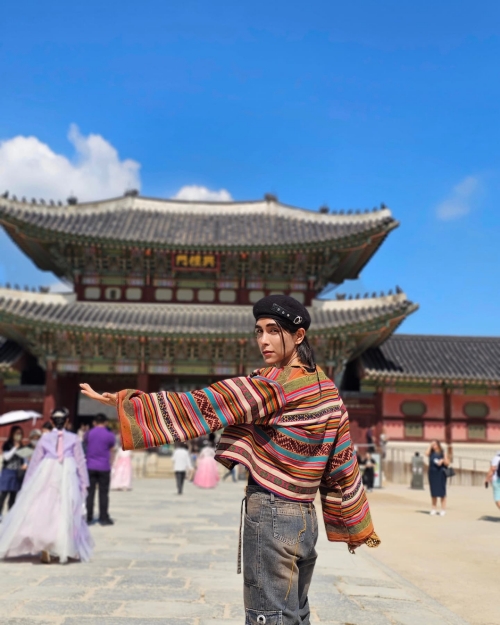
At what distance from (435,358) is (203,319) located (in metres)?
9.82

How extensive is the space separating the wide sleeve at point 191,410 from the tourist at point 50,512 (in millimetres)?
4822

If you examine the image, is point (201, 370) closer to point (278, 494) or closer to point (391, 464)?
point (391, 464)

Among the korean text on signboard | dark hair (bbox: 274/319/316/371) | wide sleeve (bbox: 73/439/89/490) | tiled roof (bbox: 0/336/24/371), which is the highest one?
the korean text on signboard

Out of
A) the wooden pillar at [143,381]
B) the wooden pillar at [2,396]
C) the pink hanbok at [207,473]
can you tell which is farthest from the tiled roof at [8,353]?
the pink hanbok at [207,473]

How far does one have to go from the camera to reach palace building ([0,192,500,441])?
75.9ft

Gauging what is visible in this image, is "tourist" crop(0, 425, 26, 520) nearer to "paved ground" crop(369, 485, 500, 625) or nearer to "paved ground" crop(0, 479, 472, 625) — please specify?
"paved ground" crop(0, 479, 472, 625)

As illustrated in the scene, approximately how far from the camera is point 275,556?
2459 mm

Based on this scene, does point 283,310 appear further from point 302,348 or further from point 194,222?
point 194,222

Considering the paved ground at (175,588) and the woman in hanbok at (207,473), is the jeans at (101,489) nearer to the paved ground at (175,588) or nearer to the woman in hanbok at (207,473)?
the paved ground at (175,588)

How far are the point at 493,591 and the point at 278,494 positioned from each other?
4.39 meters

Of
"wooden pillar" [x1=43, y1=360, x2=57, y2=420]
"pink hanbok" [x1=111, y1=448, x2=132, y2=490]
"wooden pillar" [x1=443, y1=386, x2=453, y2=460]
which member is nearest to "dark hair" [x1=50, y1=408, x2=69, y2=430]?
"pink hanbok" [x1=111, y1=448, x2=132, y2=490]

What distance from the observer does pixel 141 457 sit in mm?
21562

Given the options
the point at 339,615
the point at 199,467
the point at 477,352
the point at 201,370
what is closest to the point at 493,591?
the point at 339,615

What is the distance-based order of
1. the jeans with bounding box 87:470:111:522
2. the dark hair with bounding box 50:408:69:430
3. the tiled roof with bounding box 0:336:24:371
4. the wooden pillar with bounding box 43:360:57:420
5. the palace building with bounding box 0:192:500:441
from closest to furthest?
the dark hair with bounding box 50:408:69:430
the jeans with bounding box 87:470:111:522
the wooden pillar with bounding box 43:360:57:420
the palace building with bounding box 0:192:500:441
the tiled roof with bounding box 0:336:24:371
